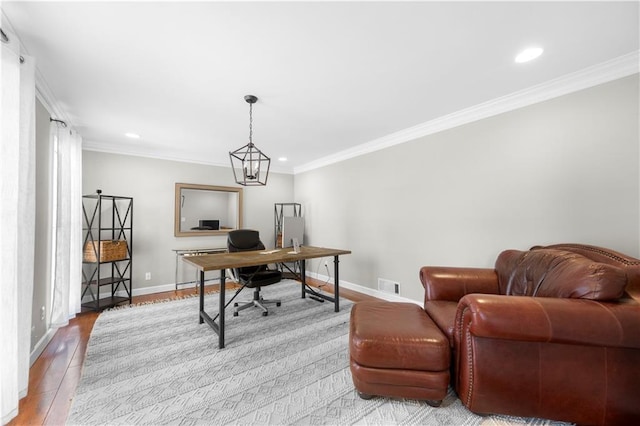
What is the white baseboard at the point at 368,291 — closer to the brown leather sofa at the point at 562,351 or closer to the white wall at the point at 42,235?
the brown leather sofa at the point at 562,351

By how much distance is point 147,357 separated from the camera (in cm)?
218

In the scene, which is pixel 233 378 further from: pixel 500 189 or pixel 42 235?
pixel 500 189

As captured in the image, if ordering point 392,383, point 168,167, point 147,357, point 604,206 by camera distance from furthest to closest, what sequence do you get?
point 168,167 → point 147,357 → point 604,206 → point 392,383

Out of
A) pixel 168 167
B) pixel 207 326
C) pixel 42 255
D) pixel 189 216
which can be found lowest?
pixel 207 326

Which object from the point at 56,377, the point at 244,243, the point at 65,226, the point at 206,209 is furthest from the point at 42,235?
the point at 206,209

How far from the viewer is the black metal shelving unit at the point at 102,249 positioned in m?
3.37

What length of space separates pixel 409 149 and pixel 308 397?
306 cm

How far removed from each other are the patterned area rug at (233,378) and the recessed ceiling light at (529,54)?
2472 millimetres

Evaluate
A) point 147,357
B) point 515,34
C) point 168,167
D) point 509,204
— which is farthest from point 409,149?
point 168,167

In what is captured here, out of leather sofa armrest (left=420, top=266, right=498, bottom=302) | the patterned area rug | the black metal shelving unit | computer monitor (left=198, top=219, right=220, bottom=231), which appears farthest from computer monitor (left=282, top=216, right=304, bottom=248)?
leather sofa armrest (left=420, top=266, right=498, bottom=302)

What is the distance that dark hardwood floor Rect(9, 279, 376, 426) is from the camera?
154 cm

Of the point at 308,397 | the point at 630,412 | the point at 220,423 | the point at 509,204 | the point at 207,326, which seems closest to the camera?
the point at 630,412

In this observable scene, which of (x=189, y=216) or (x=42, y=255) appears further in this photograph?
(x=189, y=216)

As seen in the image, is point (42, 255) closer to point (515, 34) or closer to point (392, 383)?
point (392, 383)
